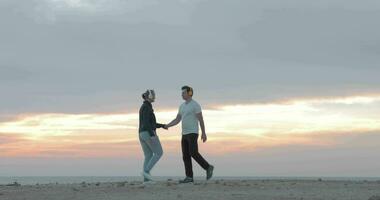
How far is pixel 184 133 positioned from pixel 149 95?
4.34ft

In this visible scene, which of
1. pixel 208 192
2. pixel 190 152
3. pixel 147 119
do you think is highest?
pixel 147 119

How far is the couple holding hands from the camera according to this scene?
17.5 metres

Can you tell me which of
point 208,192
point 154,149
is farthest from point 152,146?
point 208,192

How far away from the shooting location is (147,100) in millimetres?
17656

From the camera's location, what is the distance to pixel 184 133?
695 inches

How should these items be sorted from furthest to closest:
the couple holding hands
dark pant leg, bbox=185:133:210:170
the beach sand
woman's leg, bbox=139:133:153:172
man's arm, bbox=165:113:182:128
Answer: man's arm, bbox=165:113:182:128, woman's leg, bbox=139:133:153:172, the couple holding hands, dark pant leg, bbox=185:133:210:170, the beach sand

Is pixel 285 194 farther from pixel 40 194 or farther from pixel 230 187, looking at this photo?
pixel 40 194

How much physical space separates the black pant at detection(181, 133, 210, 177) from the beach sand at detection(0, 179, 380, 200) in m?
0.84

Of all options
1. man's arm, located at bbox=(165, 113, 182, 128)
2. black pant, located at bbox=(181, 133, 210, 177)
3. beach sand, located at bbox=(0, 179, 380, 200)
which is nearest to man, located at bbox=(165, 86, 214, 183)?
black pant, located at bbox=(181, 133, 210, 177)

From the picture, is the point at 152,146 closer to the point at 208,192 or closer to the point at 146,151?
the point at 146,151

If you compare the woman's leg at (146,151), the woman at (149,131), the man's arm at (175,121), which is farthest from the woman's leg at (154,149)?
the man's arm at (175,121)

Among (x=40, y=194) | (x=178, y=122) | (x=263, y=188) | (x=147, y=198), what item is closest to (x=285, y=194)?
(x=263, y=188)

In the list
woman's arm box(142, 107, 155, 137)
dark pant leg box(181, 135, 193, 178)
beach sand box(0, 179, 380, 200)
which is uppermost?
woman's arm box(142, 107, 155, 137)

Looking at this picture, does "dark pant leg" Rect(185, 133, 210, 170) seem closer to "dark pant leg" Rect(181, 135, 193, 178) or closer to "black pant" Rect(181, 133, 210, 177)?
"black pant" Rect(181, 133, 210, 177)
